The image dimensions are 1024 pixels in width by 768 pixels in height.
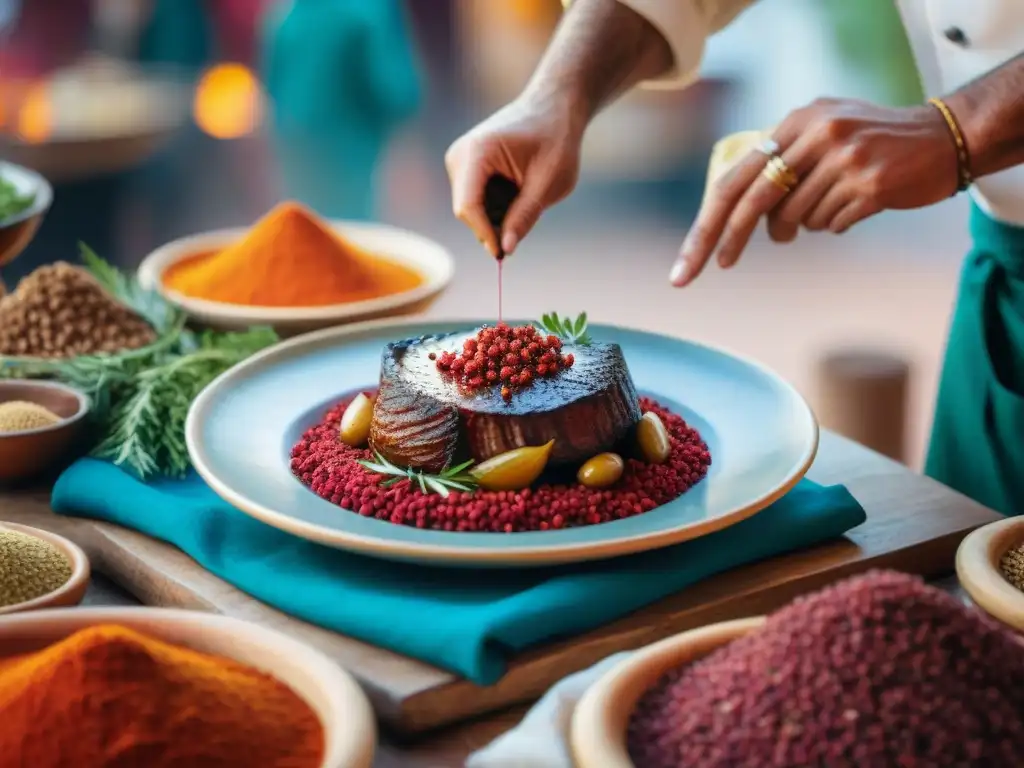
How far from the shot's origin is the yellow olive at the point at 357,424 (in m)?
1.36

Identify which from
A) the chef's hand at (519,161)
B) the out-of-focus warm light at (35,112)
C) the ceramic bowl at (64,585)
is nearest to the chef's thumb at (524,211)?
the chef's hand at (519,161)

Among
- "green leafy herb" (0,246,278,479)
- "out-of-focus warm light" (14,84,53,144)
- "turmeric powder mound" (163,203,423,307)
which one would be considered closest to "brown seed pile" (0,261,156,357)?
"green leafy herb" (0,246,278,479)

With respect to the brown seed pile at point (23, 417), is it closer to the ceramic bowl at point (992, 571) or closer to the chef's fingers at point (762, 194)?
the chef's fingers at point (762, 194)

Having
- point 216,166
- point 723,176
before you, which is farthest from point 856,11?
point 723,176

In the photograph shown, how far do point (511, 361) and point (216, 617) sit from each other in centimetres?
46

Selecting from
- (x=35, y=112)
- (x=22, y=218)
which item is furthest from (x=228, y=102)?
(x=22, y=218)

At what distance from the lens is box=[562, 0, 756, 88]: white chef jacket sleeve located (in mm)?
1773

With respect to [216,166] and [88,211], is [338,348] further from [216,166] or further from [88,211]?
[216,166]

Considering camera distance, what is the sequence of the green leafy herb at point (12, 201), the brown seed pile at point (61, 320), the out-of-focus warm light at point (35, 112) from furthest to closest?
the out-of-focus warm light at point (35, 112), the green leafy herb at point (12, 201), the brown seed pile at point (61, 320)

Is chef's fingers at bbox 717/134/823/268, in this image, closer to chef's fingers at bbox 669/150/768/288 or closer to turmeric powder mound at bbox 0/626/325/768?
chef's fingers at bbox 669/150/768/288

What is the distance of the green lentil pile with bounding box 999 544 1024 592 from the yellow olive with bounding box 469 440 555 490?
1.42 feet

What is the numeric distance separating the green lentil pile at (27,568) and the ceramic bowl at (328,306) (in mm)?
640

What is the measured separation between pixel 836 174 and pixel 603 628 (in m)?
0.64

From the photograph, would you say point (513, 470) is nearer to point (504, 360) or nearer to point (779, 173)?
point (504, 360)
